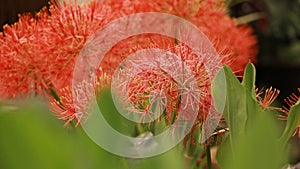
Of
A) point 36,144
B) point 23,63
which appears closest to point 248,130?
point 36,144

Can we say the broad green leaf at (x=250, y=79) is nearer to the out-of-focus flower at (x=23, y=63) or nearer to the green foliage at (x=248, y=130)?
the green foliage at (x=248, y=130)

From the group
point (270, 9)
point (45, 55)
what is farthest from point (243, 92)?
point (270, 9)

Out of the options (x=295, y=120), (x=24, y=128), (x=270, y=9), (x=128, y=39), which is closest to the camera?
(x=24, y=128)

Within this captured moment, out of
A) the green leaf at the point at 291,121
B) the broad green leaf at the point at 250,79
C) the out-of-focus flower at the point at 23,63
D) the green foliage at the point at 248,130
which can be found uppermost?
the out-of-focus flower at the point at 23,63

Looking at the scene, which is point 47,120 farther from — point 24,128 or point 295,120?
point 295,120

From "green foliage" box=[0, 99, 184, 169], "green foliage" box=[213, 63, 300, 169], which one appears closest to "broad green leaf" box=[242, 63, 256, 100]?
"green foliage" box=[213, 63, 300, 169]

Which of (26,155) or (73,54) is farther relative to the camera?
(73,54)

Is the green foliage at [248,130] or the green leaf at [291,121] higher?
the green foliage at [248,130]

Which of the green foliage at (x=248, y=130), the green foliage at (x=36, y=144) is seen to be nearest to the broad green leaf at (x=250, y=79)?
the green foliage at (x=248, y=130)

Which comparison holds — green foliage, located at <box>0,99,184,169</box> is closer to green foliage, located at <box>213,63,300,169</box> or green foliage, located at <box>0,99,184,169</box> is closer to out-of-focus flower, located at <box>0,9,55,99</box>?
green foliage, located at <box>213,63,300,169</box>
